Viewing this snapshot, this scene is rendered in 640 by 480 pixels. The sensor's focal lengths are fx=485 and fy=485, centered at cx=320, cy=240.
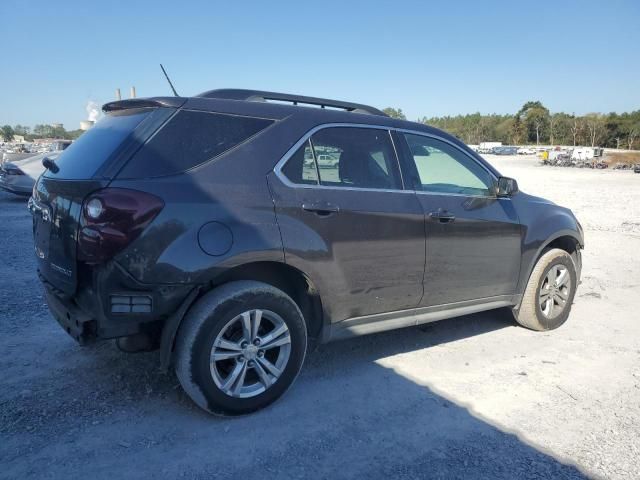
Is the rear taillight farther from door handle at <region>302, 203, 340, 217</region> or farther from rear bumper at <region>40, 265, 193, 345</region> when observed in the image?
door handle at <region>302, 203, 340, 217</region>

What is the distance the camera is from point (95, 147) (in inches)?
119

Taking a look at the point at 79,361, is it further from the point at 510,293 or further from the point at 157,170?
the point at 510,293

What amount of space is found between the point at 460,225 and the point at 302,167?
1437 millimetres

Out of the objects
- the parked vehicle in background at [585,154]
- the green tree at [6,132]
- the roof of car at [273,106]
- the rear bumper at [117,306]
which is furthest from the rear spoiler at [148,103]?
the green tree at [6,132]

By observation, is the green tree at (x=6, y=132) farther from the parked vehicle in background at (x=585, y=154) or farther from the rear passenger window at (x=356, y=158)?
the rear passenger window at (x=356, y=158)

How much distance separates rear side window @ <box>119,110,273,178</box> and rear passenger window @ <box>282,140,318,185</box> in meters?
0.28

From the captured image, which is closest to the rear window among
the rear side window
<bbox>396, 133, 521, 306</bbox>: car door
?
the rear side window

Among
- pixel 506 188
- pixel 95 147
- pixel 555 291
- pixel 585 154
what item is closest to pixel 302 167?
pixel 95 147

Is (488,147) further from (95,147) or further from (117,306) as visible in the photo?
(117,306)

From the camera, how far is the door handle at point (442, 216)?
3688mm

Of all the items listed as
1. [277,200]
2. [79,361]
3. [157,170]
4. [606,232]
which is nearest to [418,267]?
[277,200]

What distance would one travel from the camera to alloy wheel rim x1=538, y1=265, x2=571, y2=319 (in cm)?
470

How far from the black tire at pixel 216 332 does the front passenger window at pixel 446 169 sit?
1.54 meters

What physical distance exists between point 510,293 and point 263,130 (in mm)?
2734
